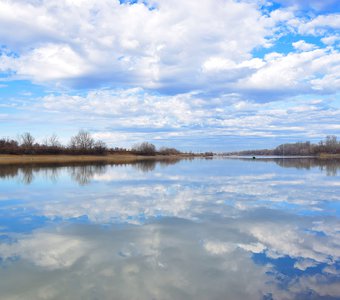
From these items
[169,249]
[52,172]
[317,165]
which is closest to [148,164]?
[52,172]

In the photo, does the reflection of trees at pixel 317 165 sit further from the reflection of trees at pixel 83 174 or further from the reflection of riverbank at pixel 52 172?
the reflection of trees at pixel 83 174

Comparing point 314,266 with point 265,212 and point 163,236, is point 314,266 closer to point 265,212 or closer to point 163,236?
point 163,236

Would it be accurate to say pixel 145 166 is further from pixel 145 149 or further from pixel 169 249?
pixel 145 149

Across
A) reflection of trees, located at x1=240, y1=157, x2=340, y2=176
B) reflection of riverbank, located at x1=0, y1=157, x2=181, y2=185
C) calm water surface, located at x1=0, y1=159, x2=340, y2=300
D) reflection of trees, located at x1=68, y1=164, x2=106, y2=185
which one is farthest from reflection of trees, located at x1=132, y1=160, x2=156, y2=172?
calm water surface, located at x1=0, y1=159, x2=340, y2=300

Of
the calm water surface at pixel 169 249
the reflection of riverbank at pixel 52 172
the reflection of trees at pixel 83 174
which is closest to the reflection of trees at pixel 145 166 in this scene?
the reflection of riverbank at pixel 52 172

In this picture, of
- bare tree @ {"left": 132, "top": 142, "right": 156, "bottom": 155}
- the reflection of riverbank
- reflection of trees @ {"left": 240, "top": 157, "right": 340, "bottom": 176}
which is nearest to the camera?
the reflection of riverbank

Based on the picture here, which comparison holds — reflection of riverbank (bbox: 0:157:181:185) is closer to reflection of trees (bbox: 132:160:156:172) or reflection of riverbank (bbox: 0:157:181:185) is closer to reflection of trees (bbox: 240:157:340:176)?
reflection of trees (bbox: 132:160:156:172)

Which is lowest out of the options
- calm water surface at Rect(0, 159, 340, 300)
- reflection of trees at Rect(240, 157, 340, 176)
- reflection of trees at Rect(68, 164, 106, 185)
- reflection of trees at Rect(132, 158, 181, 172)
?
reflection of trees at Rect(240, 157, 340, 176)

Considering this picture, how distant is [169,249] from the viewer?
19.2ft

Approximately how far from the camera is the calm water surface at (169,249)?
13.8 ft

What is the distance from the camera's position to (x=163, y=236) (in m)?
6.69

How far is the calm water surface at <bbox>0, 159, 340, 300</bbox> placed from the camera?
4.20 meters

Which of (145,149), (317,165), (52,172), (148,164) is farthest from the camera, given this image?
(145,149)

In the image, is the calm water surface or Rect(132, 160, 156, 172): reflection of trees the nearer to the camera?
the calm water surface
